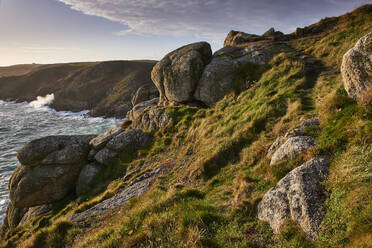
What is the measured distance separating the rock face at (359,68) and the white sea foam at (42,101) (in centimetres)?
10129

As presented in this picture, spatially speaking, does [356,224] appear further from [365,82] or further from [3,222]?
[3,222]

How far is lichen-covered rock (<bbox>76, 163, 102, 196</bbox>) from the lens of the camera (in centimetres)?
1794

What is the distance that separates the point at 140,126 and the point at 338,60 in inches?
807

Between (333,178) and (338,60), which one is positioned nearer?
(333,178)

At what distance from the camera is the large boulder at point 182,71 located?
22.0 metres

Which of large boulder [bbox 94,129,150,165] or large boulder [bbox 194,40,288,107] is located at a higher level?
large boulder [bbox 194,40,288,107]

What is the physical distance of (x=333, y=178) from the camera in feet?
15.9

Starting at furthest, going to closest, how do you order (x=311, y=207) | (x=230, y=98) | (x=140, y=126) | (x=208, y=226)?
(x=140, y=126) < (x=230, y=98) < (x=208, y=226) < (x=311, y=207)

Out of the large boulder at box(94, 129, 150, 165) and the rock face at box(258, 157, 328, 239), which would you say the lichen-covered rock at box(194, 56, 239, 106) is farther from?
the rock face at box(258, 157, 328, 239)

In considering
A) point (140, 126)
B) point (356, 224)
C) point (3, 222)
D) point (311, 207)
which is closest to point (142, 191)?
point (311, 207)

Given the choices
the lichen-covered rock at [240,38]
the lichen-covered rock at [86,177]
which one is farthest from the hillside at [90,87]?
the lichen-covered rock at [86,177]

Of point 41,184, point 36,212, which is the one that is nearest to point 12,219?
point 36,212

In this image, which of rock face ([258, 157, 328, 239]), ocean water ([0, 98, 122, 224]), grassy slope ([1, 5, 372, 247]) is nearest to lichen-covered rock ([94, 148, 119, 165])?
grassy slope ([1, 5, 372, 247])

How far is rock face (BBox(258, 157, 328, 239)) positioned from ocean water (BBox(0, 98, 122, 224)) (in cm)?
3567
